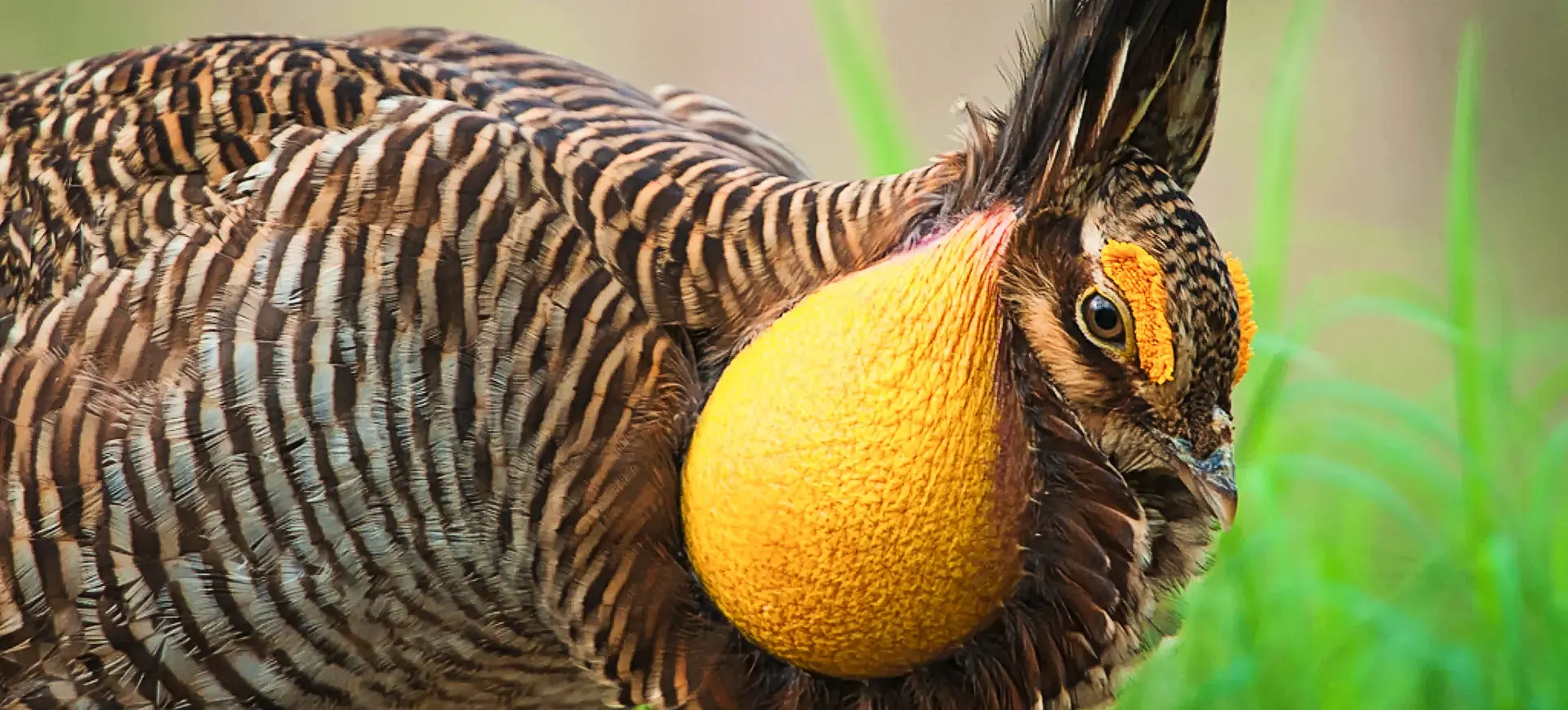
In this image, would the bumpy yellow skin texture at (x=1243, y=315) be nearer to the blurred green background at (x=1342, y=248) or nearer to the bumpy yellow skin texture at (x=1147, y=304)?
the bumpy yellow skin texture at (x=1147, y=304)

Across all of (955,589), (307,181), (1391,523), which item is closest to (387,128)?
(307,181)

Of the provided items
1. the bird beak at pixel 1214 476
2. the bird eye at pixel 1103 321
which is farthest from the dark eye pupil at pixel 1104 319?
the bird beak at pixel 1214 476

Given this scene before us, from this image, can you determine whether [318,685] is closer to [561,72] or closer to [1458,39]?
[561,72]

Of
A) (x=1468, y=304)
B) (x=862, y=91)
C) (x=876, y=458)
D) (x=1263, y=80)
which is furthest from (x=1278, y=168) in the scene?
(x=1263, y=80)

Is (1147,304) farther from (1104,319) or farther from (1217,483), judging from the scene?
(1217,483)

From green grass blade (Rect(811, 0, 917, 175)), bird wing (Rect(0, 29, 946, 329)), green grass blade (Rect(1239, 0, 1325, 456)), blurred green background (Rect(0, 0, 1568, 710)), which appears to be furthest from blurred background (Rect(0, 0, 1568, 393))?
bird wing (Rect(0, 29, 946, 329))

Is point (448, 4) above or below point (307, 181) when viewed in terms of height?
below
